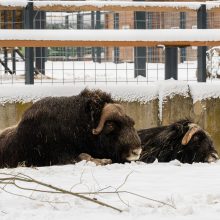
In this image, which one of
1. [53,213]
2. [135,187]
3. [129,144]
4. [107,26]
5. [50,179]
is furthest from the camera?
[107,26]

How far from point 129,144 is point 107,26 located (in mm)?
25867

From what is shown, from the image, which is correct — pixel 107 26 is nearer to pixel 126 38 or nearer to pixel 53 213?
pixel 126 38

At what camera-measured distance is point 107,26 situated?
3278 cm

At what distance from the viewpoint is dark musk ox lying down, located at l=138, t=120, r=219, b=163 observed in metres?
7.74

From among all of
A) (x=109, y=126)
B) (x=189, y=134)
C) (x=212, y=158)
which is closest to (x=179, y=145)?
(x=189, y=134)

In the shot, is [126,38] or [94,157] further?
[126,38]

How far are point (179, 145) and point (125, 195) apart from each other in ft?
11.2

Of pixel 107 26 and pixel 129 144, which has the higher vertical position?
pixel 107 26

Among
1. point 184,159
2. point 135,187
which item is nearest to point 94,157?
point 184,159

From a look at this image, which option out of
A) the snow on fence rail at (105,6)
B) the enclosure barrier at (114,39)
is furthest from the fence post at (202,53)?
the snow on fence rail at (105,6)

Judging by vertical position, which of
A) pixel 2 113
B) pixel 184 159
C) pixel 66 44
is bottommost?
pixel 184 159

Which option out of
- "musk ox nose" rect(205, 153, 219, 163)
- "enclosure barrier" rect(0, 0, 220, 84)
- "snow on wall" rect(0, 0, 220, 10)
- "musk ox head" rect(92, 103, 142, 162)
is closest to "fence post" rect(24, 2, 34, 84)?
"enclosure barrier" rect(0, 0, 220, 84)

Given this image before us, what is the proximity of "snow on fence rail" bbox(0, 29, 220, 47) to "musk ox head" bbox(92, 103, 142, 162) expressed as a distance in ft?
4.58

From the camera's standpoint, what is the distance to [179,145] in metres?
7.82
